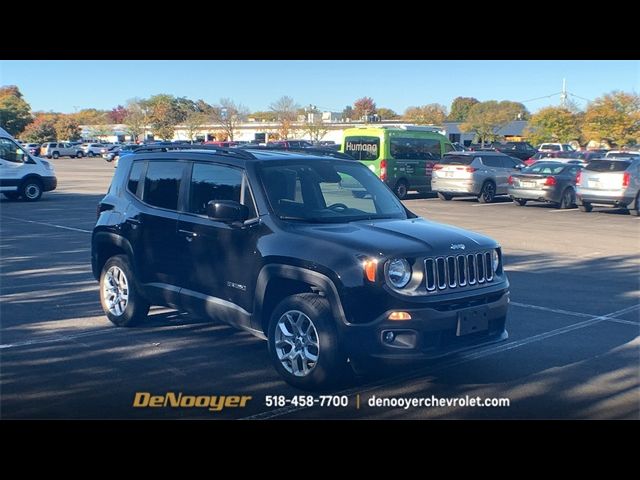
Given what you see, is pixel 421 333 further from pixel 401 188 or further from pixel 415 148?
pixel 415 148

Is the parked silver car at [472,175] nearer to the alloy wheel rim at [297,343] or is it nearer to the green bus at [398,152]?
the green bus at [398,152]

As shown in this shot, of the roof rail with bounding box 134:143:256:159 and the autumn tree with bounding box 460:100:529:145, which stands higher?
the autumn tree with bounding box 460:100:529:145

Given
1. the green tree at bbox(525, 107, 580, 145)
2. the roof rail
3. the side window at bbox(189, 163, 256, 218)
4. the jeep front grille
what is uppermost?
the green tree at bbox(525, 107, 580, 145)

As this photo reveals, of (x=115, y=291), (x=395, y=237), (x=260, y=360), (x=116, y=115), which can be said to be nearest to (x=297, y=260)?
(x=395, y=237)

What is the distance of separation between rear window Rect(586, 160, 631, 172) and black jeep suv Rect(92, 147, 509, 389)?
15973mm

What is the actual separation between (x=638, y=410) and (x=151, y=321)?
4832 millimetres

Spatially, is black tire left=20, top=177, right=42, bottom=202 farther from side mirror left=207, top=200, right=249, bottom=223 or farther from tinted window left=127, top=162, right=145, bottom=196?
side mirror left=207, top=200, right=249, bottom=223

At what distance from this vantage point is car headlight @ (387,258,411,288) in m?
5.59

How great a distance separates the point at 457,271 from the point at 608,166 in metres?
17.4

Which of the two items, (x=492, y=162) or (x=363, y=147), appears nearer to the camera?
(x=492, y=162)

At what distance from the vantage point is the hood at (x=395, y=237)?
5707mm

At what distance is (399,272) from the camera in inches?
222

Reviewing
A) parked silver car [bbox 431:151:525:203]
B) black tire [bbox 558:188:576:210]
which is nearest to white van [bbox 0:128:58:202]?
parked silver car [bbox 431:151:525:203]

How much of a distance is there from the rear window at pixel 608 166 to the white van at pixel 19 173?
1693 centimetres
